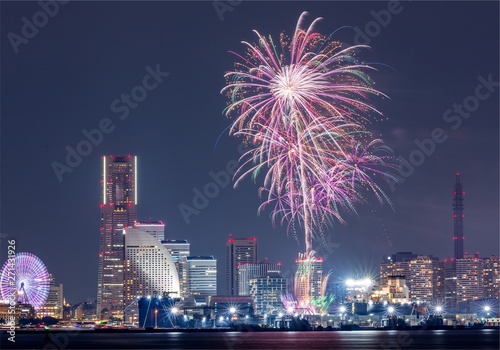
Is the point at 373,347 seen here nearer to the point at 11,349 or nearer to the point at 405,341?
the point at 405,341

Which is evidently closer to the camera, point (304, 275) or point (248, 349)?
point (248, 349)

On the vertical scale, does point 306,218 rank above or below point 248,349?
above

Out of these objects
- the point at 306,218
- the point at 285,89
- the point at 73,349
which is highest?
the point at 285,89

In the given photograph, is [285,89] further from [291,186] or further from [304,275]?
[304,275]

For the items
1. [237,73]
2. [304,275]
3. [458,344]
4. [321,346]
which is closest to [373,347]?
[321,346]

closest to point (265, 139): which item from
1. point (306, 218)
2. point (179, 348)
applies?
point (306, 218)

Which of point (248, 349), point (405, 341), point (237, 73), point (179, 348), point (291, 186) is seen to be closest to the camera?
point (237, 73)

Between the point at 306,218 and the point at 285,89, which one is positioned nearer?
the point at 285,89

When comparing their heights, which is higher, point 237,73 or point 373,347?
point 237,73

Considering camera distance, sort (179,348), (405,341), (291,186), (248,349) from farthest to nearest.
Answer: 1. (405,341)
2. (179,348)
3. (248,349)
4. (291,186)
